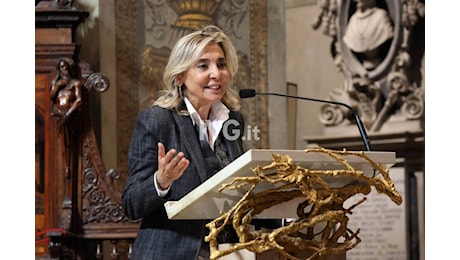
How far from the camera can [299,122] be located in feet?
23.1

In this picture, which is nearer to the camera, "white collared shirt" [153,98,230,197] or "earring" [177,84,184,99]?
"white collared shirt" [153,98,230,197]

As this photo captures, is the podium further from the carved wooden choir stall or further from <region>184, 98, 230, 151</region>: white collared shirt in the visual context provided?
the carved wooden choir stall

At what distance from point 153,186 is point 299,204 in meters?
0.53

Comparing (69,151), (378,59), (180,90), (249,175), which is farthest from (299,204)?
(378,59)

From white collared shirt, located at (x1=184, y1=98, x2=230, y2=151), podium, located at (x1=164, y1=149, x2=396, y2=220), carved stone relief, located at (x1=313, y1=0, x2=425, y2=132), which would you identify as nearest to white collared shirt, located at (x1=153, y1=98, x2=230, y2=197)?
white collared shirt, located at (x1=184, y1=98, x2=230, y2=151)

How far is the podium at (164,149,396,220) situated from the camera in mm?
2848

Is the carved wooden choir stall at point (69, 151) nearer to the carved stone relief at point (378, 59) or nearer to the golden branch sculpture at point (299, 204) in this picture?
the carved stone relief at point (378, 59)

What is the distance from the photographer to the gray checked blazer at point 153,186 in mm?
3441

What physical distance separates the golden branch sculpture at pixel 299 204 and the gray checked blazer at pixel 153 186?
37cm

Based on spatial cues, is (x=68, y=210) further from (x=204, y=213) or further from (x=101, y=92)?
(x=204, y=213)

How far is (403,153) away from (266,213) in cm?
371

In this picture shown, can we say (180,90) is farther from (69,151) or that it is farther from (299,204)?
(69,151)

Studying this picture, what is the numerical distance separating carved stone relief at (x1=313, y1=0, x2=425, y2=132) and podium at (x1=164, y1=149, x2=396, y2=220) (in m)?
3.67
